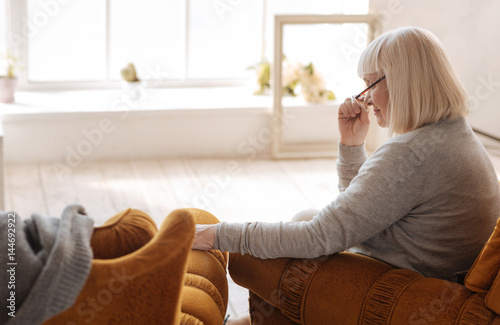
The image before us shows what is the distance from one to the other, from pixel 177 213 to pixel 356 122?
108 cm

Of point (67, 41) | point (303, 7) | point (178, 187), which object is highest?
point (303, 7)

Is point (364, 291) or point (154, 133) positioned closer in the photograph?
point (364, 291)

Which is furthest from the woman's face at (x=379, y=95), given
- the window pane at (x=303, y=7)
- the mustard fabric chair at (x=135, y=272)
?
the window pane at (x=303, y=7)

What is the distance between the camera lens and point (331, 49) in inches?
202

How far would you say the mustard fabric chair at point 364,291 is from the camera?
161cm

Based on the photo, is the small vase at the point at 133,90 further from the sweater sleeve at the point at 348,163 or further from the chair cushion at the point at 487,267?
the chair cushion at the point at 487,267

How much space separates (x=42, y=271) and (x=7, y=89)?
3.67 metres

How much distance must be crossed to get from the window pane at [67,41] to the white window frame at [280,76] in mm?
1275

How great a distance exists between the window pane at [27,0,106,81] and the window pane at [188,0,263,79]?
675 mm

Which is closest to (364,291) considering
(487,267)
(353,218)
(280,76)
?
(353,218)

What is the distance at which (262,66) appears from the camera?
519 cm

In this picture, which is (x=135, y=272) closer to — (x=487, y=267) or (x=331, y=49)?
(x=487, y=267)

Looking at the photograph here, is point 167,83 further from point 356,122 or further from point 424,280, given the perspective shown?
point 424,280

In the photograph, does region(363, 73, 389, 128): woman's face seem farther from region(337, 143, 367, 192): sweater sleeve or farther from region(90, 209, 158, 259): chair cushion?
region(90, 209, 158, 259): chair cushion
